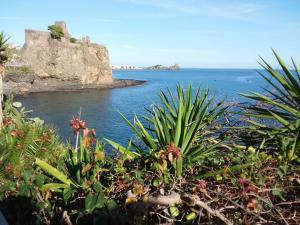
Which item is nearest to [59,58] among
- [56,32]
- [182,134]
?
[56,32]

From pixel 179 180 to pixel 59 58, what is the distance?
194 ft

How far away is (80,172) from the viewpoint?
3.42 metres

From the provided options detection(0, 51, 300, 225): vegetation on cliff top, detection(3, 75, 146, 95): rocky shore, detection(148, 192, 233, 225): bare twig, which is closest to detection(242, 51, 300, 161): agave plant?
detection(0, 51, 300, 225): vegetation on cliff top

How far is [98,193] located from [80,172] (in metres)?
0.59

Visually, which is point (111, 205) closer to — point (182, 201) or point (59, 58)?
point (182, 201)

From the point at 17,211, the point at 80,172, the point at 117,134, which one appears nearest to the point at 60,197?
the point at 80,172

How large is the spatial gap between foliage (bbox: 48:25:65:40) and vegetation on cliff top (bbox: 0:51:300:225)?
58248mm

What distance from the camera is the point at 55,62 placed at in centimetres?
5919

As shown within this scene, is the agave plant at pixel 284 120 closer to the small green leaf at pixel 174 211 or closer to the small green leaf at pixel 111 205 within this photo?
the small green leaf at pixel 174 211

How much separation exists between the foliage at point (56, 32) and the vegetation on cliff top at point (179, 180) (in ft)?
191

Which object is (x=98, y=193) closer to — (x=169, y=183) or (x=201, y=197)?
(x=169, y=183)

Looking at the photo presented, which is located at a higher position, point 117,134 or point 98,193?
point 98,193

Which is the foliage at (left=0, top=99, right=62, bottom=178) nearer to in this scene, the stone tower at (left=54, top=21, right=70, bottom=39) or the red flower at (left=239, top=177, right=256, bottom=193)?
the red flower at (left=239, top=177, right=256, bottom=193)

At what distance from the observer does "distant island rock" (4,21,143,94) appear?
5647cm
